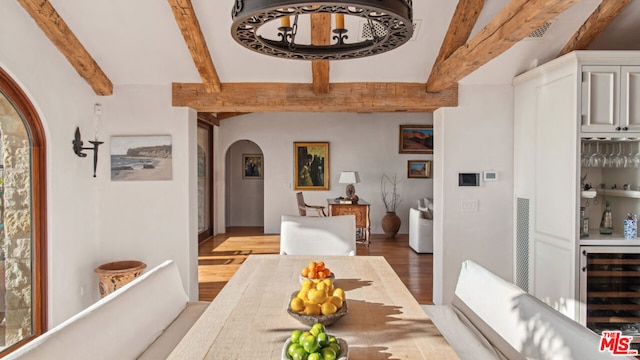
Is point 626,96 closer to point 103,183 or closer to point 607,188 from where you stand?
point 607,188

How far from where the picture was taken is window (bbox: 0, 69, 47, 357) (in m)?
3.12

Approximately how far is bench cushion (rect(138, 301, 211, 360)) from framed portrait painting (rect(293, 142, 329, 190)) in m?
6.79

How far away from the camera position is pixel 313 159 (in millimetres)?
9320

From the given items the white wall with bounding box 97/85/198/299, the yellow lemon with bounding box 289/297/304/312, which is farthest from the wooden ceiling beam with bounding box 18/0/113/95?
the yellow lemon with bounding box 289/297/304/312

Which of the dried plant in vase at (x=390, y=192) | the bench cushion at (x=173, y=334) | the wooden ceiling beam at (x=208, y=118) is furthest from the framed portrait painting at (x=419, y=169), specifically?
the bench cushion at (x=173, y=334)

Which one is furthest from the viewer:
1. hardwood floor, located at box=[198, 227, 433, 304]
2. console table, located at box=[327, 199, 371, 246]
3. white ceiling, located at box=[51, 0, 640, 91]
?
console table, located at box=[327, 199, 371, 246]

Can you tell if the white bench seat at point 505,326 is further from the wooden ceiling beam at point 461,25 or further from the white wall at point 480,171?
the wooden ceiling beam at point 461,25

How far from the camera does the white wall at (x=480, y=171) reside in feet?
14.0

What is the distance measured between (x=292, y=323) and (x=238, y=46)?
2.77 meters

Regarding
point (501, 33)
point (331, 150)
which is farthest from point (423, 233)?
point (501, 33)

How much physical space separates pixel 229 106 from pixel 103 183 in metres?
1.41

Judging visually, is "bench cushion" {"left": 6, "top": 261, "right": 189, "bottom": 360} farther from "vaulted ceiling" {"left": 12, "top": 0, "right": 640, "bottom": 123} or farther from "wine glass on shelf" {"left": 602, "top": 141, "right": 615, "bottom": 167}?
"wine glass on shelf" {"left": 602, "top": 141, "right": 615, "bottom": 167}

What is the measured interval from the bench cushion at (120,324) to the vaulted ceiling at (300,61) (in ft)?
6.63

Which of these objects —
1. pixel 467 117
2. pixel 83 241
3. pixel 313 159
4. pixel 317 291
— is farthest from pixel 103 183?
pixel 313 159
